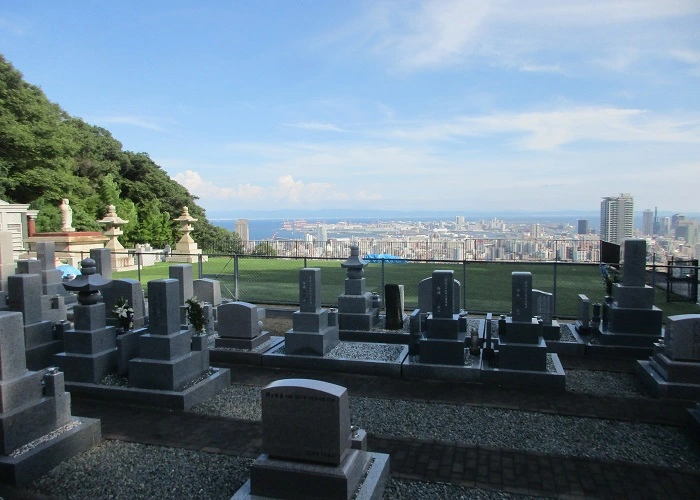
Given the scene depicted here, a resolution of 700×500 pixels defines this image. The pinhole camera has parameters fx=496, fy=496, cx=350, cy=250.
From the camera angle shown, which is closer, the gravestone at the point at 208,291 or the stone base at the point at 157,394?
the stone base at the point at 157,394

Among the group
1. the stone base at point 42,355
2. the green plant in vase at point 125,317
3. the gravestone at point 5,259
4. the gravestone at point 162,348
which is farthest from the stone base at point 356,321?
the gravestone at point 5,259

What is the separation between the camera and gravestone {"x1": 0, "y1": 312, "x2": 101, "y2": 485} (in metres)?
5.57

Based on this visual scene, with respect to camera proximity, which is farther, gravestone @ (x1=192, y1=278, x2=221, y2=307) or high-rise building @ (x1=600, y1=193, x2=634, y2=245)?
high-rise building @ (x1=600, y1=193, x2=634, y2=245)

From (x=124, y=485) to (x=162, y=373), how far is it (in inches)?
106

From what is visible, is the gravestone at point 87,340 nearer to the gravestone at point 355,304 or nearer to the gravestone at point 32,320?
the gravestone at point 32,320

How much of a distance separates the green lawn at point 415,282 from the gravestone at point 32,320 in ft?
24.9

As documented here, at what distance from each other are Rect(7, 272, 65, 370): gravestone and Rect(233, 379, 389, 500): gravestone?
676cm

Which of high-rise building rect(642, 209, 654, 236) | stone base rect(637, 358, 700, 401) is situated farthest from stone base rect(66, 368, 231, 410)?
high-rise building rect(642, 209, 654, 236)

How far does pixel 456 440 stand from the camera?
6668mm

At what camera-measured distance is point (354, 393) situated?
8.59 meters

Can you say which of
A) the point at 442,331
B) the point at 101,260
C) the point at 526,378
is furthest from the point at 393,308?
the point at 101,260

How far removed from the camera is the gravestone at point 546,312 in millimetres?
11125

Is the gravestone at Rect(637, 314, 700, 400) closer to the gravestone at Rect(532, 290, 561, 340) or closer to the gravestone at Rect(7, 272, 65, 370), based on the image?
the gravestone at Rect(532, 290, 561, 340)

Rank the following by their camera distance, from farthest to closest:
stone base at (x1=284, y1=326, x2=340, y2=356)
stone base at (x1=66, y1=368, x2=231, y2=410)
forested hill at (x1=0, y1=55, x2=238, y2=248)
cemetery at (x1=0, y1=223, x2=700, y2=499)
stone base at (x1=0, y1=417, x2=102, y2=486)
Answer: forested hill at (x1=0, y1=55, x2=238, y2=248) → stone base at (x1=284, y1=326, x2=340, y2=356) → stone base at (x1=66, y1=368, x2=231, y2=410) → stone base at (x1=0, y1=417, x2=102, y2=486) → cemetery at (x1=0, y1=223, x2=700, y2=499)
